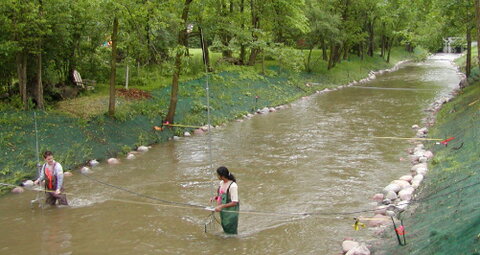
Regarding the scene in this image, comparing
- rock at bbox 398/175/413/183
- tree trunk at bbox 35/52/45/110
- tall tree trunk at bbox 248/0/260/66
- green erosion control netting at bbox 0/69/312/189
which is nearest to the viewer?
rock at bbox 398/175/413/183

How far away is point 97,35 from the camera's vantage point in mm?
17844

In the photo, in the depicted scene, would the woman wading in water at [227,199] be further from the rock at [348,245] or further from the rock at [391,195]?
the rock at [391,195]

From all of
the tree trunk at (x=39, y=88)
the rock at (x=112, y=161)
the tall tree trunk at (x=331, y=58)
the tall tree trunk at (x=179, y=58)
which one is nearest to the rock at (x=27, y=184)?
the rock at (x=112, y=161)

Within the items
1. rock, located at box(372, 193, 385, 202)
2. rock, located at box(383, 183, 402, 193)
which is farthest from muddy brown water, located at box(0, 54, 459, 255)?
rock, located at box(383, 183, 402, 193)

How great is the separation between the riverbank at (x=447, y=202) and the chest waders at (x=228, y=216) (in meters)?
2.39

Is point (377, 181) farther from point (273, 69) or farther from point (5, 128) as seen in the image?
point (273, 69)

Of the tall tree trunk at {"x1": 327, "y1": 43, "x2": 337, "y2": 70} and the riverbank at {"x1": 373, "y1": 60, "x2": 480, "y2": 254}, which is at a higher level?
the tall tree trunk at {"x1": 327, "y1": 43, "x2": 337, "y2": 70}

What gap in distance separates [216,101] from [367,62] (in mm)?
29065

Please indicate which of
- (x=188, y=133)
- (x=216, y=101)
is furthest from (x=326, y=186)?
(x=216, y=101)

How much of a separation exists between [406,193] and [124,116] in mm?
10039

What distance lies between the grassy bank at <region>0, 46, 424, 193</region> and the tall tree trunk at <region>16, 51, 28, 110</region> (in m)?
0.68

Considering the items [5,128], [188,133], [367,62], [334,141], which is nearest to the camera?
[5,128]

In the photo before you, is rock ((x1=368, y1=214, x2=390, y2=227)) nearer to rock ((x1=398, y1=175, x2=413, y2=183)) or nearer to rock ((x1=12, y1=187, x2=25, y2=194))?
rock ((x1=398, y1=175, x2=413, y2=183))

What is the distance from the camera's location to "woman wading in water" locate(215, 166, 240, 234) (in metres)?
7.66
